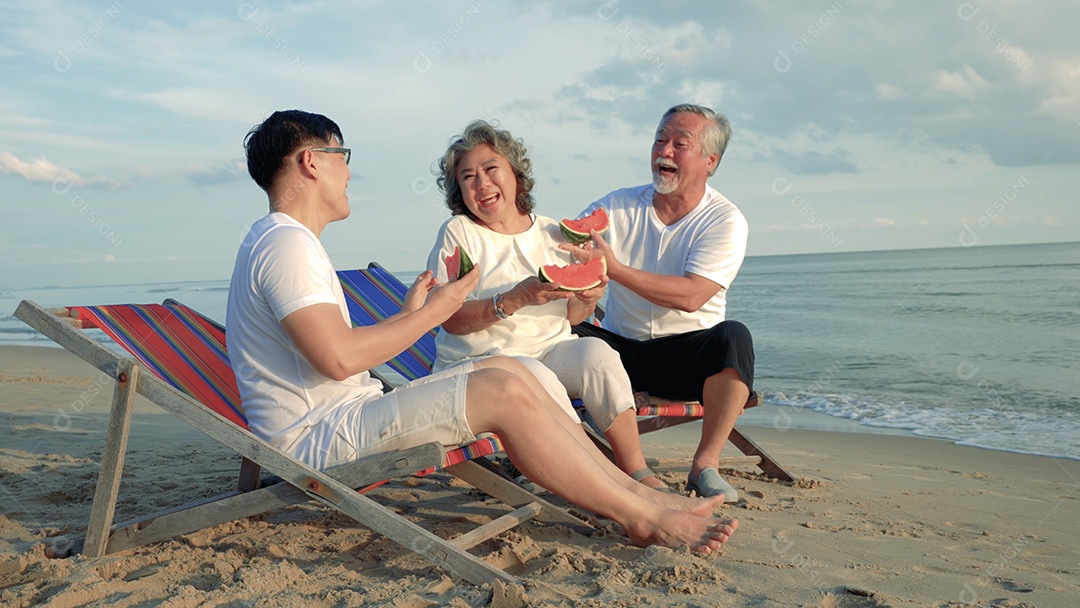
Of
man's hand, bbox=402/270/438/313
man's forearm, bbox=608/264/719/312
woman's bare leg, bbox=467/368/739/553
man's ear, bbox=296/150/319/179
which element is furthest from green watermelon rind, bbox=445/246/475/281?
man's forearm, bbox=608/264/719/312

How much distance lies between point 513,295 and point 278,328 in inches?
46.5

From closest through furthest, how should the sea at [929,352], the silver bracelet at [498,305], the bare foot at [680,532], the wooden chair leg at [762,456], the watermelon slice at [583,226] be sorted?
the bare foot at [680,532], the silver bracelet at [498,305], the watermelon slice at [583,226], the wooden chair leg at [762,456], the sea at [929,352]

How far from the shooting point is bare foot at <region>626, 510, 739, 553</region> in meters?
3.36

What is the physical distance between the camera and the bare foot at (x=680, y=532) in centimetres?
336

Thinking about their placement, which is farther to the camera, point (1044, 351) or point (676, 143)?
point (1044, 351)

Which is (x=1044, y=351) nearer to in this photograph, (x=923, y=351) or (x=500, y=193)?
(x=923, y=351)

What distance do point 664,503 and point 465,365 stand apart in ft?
3.22

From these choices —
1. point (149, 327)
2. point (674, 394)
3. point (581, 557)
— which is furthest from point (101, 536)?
point (674, 394)

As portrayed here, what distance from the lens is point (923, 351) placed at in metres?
13.2

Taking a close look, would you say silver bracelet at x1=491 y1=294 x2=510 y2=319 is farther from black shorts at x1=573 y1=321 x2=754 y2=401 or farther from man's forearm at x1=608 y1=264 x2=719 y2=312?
black shorts at x1=573 y1=321 x2=754 y2=401

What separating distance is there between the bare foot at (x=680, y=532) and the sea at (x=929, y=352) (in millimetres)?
4582

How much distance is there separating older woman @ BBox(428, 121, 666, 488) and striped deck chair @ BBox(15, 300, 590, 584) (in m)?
0.58

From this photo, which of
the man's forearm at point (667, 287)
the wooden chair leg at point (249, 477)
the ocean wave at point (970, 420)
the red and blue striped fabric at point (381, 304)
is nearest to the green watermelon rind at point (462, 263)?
the man's forearm at point (667, 287)

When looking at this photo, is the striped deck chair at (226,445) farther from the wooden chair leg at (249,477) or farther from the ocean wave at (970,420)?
the ocean wave at (970,420)
